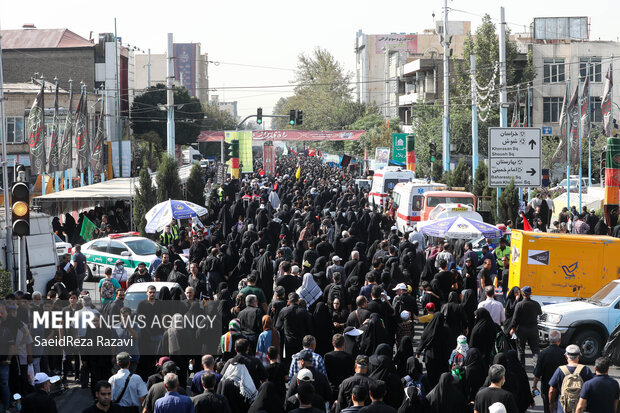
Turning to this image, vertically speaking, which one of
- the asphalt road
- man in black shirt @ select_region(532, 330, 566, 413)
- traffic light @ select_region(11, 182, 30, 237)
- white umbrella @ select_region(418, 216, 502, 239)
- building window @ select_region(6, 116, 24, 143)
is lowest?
the asphalt road

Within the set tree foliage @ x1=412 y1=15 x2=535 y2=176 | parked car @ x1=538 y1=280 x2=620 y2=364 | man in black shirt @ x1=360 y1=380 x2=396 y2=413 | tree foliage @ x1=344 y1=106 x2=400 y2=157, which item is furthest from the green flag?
tree foliage @ x1=344 y1=106 x2=400 y2=157

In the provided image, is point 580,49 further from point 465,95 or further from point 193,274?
point 193,274

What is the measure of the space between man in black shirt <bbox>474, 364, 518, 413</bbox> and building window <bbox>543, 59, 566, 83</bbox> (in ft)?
198

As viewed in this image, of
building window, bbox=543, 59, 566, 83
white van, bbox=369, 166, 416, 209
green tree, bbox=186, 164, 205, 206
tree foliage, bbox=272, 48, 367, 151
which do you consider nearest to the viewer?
green tree, bbox=186, 164, 205, 206

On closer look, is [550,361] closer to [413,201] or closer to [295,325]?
[295,325]

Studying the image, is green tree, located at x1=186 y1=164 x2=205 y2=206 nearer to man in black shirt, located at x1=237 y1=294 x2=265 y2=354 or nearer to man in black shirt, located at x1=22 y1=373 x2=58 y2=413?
man in black shirt, located at x1=237 y1=294 x2=265 y2=354

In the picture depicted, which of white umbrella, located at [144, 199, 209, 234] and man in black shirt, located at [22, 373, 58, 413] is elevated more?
white umbrella, located at [144, 199, 209, 234]

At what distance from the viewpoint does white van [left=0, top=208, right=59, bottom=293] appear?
18.0 metres

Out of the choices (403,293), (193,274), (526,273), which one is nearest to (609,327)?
(526,273)

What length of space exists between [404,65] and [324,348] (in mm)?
68737

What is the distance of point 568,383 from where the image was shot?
30.0 feet

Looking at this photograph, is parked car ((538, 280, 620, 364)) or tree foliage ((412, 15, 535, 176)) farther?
tree foliage ((412, 15, 535, 176))

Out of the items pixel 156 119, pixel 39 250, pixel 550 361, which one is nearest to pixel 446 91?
pixel 39 250

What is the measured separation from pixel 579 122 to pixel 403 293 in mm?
24085
